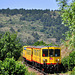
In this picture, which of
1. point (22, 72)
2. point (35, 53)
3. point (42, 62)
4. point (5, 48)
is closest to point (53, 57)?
point (42, 62)

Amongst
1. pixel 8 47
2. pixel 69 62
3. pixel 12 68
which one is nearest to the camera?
pixel 12 68

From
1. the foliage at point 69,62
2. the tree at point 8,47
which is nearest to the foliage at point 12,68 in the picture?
the foliage at point 69,62

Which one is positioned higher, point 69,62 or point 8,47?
point 8,47

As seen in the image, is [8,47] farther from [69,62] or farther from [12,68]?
[12,68]

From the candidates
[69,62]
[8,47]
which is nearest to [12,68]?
[69,62]

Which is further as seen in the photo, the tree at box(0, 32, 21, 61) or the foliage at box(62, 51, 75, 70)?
the tree at box(0, 32, 21, 61)

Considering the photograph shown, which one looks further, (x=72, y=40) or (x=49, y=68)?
(x=49, y=68)

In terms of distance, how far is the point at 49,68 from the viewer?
24906mm

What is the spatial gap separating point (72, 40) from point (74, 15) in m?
1.51

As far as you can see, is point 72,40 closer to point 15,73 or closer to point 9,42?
point 15,73

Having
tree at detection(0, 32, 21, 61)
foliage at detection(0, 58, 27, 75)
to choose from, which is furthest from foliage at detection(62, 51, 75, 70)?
tree at detection(0, 32, 21, 61)

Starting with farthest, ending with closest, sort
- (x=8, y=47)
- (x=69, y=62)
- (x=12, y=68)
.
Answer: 1. (x=8, y=47)
2. (x=69, y=62)
3. (x=12, y=68)

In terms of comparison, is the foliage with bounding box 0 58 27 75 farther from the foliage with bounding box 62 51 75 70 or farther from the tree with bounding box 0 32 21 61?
the tree with bounding box 0 32 21 61

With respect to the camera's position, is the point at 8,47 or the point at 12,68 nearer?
the point at 12,68
